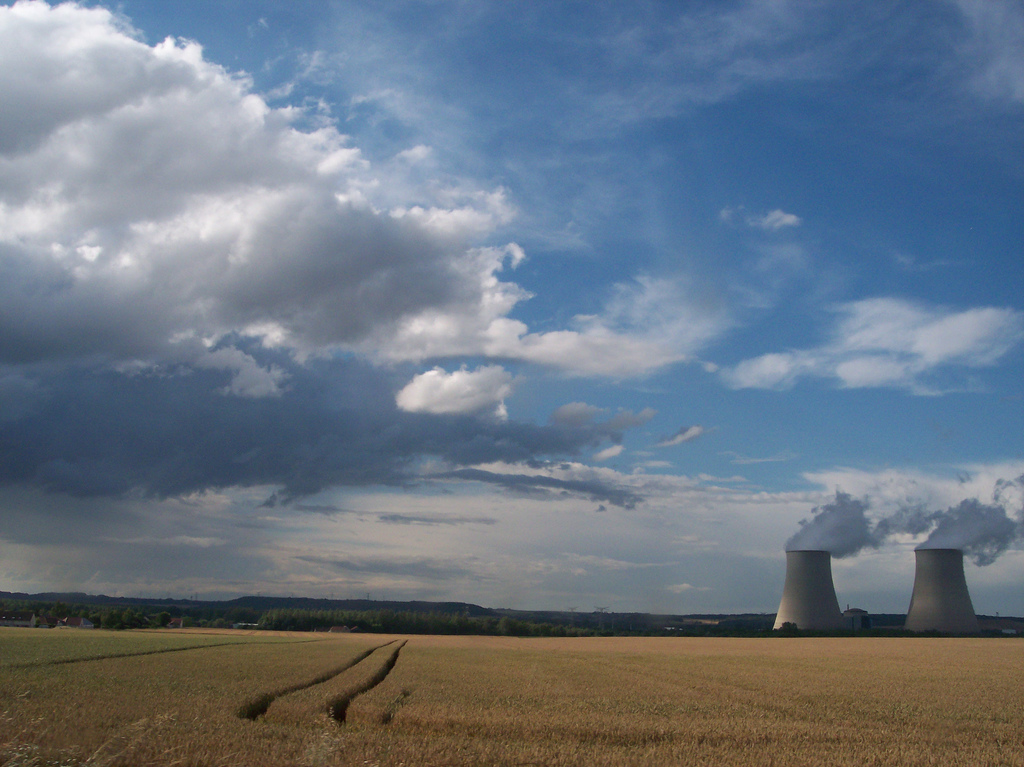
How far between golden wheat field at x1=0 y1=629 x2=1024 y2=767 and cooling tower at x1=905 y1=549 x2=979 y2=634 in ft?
183

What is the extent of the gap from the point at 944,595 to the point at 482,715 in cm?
8365

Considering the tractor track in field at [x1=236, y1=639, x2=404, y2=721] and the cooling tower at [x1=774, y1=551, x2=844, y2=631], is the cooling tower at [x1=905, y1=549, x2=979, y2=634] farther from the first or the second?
the tractor track in field at [x1=236, y1=639, x2=404, y2=721]

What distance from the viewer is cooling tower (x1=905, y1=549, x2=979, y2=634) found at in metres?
81.4

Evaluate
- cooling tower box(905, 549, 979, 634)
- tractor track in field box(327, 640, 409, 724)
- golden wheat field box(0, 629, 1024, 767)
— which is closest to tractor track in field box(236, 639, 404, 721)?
golden wheat field box(0, 629, 1024, 767)

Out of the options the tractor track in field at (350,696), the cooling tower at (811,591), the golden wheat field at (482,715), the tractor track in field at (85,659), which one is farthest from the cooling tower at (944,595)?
the tractor track in field at (85,659)

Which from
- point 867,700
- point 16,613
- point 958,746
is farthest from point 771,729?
point 16,613

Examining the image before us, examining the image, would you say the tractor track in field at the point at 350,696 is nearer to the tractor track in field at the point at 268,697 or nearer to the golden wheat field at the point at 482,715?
the golden wheat field at the point at 482,715

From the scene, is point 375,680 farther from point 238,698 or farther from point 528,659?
point 528,659

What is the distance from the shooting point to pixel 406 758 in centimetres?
1215

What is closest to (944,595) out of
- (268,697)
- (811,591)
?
(811,591)

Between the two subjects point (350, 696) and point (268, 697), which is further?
point (350, 696)

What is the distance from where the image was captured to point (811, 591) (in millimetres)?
81312

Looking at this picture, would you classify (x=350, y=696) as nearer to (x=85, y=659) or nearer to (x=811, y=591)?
(x=85, y=659)

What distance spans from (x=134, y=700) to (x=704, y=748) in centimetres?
1426
